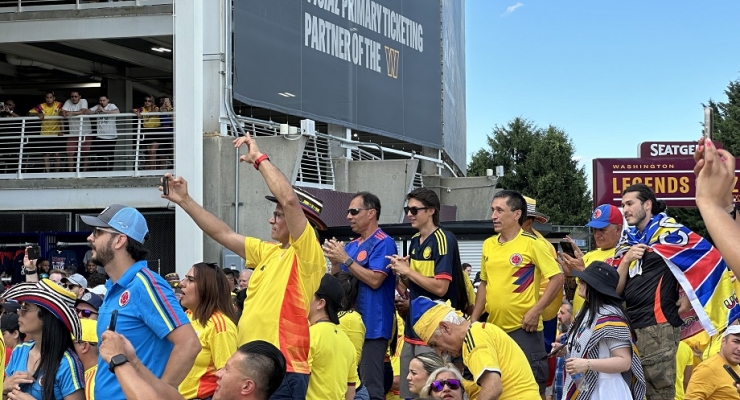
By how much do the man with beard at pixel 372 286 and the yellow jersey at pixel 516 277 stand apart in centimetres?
85

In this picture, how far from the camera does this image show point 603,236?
30.0 ft

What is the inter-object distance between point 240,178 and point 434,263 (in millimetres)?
13745

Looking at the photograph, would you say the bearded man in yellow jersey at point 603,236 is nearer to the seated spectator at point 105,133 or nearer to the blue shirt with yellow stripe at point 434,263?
the blue shirt with yellow stripe at point 434,263

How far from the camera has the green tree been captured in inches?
2467

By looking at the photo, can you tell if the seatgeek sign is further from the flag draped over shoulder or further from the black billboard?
the flag draped over shoulder

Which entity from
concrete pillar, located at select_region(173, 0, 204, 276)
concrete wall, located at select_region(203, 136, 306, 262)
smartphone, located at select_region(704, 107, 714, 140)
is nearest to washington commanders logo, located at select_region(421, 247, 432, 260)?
smartphone, located at select_region(704, 107, 714, 140)

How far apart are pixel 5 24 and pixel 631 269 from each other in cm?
1701

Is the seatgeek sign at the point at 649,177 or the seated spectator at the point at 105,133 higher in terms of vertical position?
the seated spectator at the point at 105,133

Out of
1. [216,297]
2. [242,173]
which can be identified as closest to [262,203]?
[242,173]

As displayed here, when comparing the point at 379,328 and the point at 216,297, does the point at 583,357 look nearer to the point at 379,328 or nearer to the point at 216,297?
the point at 379,328

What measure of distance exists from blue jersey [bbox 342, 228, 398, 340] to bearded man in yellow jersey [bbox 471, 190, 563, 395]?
0.77 meters

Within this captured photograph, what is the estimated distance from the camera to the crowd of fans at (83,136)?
2148 centimetres

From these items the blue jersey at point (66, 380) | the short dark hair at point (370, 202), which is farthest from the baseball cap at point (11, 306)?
the short dark hair at point (370, 202)

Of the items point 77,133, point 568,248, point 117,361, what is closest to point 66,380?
point 117,361
